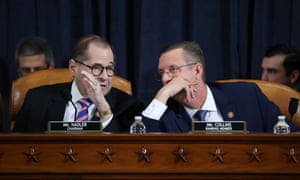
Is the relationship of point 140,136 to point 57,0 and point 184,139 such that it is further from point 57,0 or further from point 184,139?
point 57,0

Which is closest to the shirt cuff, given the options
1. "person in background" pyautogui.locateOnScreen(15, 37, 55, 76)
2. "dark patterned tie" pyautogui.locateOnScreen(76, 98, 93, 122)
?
"dark patterned tie" pyautogui.locateOnScreen(76, 98, 93, 122)

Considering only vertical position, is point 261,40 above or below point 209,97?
above

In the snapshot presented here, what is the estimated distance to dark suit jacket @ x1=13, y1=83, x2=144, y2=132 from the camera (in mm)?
3229

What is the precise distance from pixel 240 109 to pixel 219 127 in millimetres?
814

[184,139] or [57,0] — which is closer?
[184,139]

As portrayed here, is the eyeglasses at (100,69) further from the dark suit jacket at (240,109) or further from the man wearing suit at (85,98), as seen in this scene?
the dark suit jacket at (240,109)

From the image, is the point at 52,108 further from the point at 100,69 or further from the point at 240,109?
the point at 240,109

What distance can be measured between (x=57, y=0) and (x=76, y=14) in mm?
145

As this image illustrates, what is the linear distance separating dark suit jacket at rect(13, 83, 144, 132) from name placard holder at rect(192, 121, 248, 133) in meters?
0.79

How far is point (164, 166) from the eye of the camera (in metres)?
2.32

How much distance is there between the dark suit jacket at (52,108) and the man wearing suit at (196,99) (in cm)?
21

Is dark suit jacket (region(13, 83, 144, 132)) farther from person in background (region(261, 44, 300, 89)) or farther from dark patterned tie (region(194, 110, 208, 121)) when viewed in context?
person in background (region(261, 44, 300, 89))
